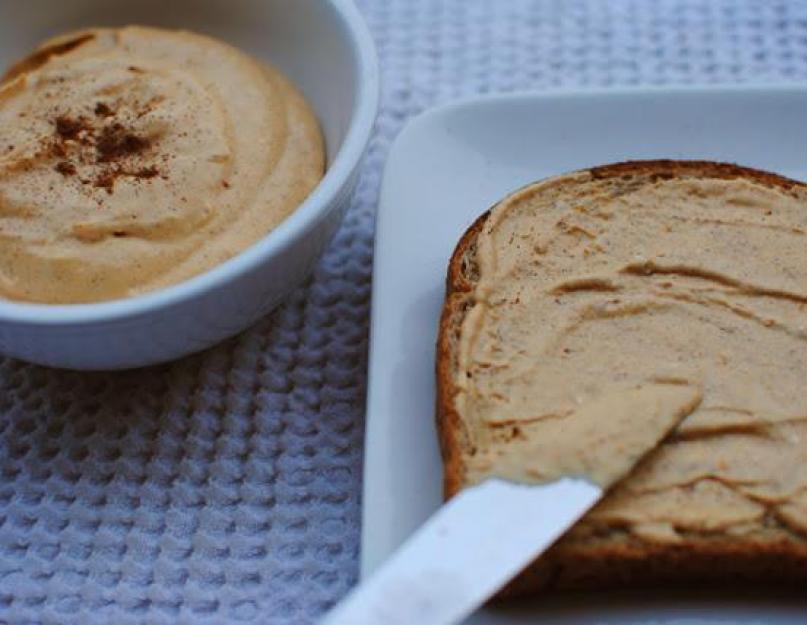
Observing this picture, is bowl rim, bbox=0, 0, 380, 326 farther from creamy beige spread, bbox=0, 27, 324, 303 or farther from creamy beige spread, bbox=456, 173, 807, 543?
creamy beige spread, bbox=456, 173, 807, 543

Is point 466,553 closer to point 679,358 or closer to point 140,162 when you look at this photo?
point 679,358

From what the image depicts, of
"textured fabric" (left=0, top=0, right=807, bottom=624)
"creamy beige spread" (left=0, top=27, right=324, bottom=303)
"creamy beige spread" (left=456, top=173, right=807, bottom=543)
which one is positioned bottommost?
"textured fabric" (left=0, top=0, right=807, bottom=624)

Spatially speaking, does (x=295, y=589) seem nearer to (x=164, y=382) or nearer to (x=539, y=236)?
(x=164, y=382)

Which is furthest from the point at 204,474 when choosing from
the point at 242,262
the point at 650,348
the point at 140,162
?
the point at 650,348

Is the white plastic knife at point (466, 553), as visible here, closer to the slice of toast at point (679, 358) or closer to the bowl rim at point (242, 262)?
the slice of toast at point (679, 358)

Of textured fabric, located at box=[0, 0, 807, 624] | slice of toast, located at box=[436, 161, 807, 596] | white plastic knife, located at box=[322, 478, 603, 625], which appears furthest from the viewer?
textured fabric, located at box=[0, 0, 807, 624]

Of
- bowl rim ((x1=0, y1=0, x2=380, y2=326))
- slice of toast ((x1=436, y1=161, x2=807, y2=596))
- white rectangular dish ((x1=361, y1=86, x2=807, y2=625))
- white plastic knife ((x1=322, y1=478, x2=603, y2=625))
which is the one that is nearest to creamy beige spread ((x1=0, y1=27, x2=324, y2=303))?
bowl rim ((x1=0, y1=0, x2=380, y2=326))

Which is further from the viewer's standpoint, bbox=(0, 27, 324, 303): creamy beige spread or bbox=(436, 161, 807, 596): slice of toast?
bbox=(0, 27, 324, 303): creamy beige spread
